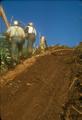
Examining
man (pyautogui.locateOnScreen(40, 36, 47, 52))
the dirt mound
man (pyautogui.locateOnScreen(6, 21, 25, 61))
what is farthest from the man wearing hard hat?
man (pyautogui.locateOnScreen(6, 21, 25, 61))

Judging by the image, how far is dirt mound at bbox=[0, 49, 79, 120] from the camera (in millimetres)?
8117

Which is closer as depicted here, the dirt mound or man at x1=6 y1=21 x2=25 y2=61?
the dirt mound

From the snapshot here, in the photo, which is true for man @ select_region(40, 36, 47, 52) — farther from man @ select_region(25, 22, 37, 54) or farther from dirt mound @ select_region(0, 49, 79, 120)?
dirt mound @ select_region(0, 49, 79, 120)

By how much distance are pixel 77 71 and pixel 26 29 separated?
5437 mm

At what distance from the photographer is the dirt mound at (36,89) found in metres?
8.12

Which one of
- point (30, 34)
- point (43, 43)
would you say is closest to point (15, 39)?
point (30, 34)

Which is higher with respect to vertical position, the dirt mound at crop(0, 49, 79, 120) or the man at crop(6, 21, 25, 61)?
the man at crop(6, 21, 25, 61)

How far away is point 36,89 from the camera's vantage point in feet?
32.9

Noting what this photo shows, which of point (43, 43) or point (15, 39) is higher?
point (15, 39)

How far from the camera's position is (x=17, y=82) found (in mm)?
10867

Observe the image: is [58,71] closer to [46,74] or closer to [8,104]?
[46,74]

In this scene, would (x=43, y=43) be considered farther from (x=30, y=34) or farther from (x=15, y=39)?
(x=15, y=39)

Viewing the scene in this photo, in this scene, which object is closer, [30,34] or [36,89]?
[36,89]

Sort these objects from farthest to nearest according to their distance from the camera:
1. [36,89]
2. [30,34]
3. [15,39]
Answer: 1. [30,34]
2. [15,39]
3. [36,89]
